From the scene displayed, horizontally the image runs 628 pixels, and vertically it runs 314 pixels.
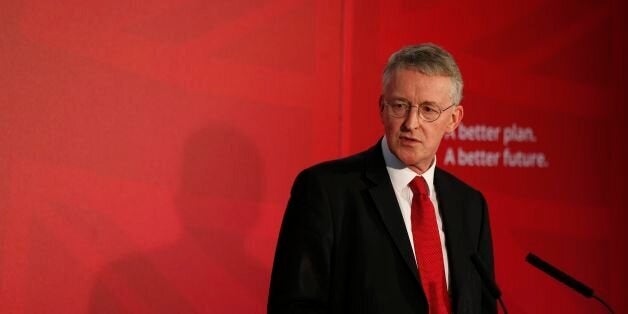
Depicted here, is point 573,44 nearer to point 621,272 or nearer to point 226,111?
point 621,272

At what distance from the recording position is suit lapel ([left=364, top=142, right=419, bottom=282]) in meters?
1.80

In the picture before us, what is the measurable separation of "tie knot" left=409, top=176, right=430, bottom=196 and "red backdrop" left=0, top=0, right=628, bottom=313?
2.83 ft

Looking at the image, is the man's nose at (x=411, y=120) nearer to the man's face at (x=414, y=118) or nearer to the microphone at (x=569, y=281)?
the man's face at (x=414, y=118)

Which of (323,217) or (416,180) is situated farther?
(416,180)

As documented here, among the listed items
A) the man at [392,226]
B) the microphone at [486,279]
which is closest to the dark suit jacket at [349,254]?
the man at [392,226]

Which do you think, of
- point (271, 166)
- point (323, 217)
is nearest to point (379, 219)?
point (323, 217)

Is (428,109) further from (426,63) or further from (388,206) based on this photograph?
(388,206)

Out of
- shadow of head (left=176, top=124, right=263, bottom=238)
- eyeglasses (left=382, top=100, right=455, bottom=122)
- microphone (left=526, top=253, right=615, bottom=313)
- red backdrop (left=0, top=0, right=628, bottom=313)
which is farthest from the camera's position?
shadow of head (left=176, top=124, right=263, bottom=238)

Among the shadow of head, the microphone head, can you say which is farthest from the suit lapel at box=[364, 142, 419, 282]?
the shadow of head

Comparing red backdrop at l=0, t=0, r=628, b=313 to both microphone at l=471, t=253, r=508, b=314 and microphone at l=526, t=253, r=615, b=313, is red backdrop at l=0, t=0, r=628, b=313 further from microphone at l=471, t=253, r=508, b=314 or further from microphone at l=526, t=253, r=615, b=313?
microphone at l=526, t=253, r=615, b=313

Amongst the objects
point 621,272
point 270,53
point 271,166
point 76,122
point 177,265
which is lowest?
point 621,272

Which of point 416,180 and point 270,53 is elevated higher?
point 270,53

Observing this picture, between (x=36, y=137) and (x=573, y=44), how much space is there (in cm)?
225

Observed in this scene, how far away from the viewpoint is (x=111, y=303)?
95.7 inches
